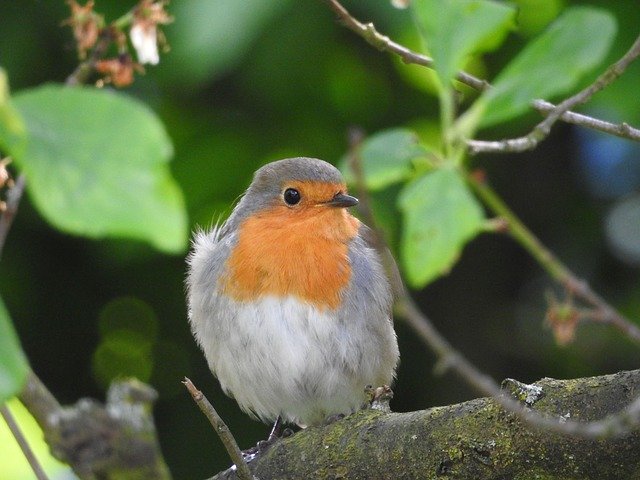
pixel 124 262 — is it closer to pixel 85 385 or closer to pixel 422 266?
pixel 85 385

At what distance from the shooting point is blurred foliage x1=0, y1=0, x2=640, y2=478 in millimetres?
4559

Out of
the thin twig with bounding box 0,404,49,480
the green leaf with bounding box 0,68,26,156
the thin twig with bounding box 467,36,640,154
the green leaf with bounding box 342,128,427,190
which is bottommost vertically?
the thin twig with bounding box 0,404,49,480

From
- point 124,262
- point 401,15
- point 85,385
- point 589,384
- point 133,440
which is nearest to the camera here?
point 589,384

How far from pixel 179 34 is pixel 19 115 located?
3.19 meters

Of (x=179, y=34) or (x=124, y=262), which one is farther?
(x=124, y=262)

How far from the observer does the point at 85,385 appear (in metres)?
5.90

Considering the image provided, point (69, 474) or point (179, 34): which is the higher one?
point (179, 34)

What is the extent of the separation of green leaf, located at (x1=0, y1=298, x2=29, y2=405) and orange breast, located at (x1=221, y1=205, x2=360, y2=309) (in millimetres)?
2968

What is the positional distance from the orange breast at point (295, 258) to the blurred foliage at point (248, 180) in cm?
39

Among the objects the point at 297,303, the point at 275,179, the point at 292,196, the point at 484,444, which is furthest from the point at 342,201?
the point at 484,444

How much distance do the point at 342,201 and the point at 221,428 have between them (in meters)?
1.90

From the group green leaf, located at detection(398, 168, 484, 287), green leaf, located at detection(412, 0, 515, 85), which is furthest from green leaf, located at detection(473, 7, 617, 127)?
green leaf, located at detection(398, 168, 484, 287)

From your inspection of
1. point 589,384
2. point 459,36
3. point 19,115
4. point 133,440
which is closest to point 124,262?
point 133,440

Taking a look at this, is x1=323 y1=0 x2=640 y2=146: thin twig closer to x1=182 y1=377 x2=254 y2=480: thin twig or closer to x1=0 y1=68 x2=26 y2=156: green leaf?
x1=182 y1=377 x2=254 y2=480: thin twig
